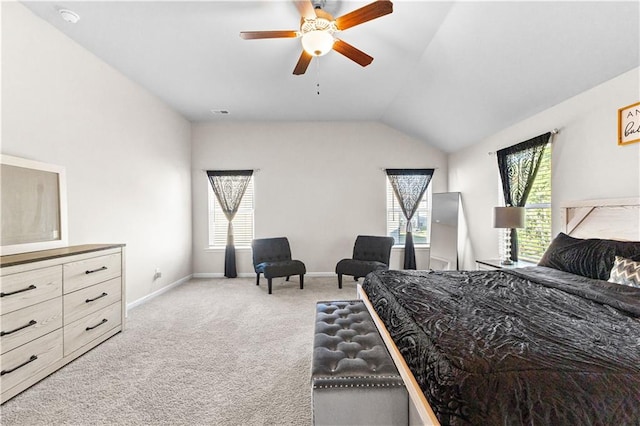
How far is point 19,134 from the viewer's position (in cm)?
245

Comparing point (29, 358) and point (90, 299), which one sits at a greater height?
point (90, 299)

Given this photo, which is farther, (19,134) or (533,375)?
(19,134)

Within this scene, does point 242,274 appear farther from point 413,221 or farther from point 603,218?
point 603,218

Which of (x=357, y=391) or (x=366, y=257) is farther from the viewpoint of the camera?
(x=366, y=257)

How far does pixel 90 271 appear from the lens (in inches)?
102

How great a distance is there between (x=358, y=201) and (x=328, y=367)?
164 inches

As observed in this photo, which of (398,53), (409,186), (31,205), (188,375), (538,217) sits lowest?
(188,375)

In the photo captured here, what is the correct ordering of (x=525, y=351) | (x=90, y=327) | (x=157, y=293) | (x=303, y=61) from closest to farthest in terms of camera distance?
(x=525, y=351)
(x=90, y=327)
(x=303, y=61)
(x=157, y=293)

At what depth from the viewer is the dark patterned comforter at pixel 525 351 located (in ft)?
3.15

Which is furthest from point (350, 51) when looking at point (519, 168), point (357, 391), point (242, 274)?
point (242, 274)

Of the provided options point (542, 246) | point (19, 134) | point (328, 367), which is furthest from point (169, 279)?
point (542, 246)

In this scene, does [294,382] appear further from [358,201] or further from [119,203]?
[358,201]

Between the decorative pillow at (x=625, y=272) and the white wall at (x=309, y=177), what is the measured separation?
3608 millimetres

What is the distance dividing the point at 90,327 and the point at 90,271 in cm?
50
